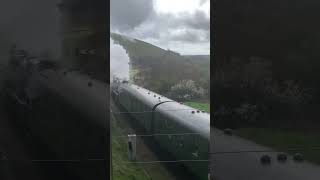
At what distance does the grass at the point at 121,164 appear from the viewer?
2346 millimetres

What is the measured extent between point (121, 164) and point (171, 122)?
0.41 meters

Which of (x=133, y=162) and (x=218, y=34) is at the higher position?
(x=218, y=34)

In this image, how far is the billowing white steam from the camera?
7.52ft

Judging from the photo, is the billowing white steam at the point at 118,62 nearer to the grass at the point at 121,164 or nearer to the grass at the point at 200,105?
the grass at the point at 121,164

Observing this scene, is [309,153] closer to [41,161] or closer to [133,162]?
[133,162]

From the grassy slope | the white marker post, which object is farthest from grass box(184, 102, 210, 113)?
the white marker post

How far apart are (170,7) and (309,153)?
1.24 m

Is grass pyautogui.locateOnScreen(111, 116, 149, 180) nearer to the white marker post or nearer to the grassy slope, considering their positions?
the white marker post

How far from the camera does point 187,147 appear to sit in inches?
92.3

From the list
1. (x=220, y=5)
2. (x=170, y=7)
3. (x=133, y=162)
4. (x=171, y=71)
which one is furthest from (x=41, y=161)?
(x=220, y=5)

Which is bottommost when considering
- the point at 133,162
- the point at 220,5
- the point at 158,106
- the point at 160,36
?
the point at 133,162

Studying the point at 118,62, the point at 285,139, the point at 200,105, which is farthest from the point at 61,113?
the point at 285,139

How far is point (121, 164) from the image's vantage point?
2.37 m

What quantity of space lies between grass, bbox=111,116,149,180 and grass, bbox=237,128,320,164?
682mm
